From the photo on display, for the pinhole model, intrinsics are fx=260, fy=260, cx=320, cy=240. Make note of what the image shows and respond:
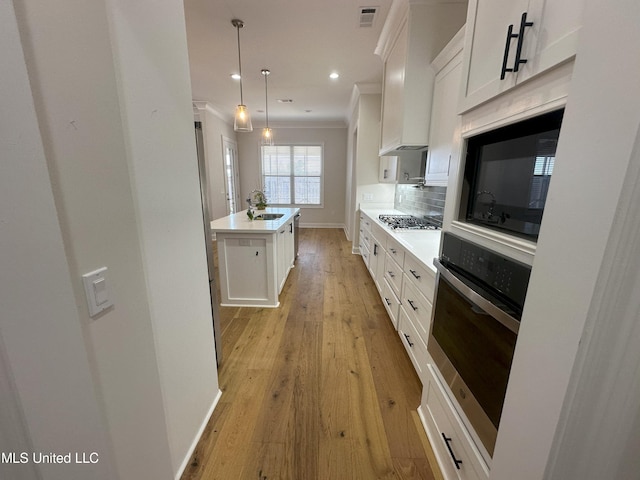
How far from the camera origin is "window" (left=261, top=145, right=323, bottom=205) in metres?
7.38

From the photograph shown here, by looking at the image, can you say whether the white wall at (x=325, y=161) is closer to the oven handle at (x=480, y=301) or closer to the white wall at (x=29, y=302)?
the oven handle at (x=480, y=301)

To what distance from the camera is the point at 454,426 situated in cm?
114

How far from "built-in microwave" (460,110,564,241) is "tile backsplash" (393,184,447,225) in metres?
1.76

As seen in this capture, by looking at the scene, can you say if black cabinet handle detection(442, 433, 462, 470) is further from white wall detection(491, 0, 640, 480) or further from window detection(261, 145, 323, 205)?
window detection(261, 145, 323, 205)

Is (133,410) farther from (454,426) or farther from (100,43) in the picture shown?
(454,426)

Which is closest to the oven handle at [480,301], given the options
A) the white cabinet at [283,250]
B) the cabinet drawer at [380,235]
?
the cabinet drawer at [380,235]

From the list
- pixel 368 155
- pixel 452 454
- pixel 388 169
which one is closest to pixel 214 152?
pixel 368 155

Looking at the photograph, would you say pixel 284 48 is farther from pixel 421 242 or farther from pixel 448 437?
pixel 448 437

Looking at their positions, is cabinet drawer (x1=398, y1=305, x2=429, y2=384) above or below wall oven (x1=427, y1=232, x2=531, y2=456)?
below

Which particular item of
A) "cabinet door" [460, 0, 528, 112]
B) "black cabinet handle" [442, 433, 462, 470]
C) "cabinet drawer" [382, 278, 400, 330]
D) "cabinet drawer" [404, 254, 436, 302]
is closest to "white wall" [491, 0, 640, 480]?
"cabinet door" [460, 0, 528, 112]

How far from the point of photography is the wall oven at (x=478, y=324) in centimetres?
81

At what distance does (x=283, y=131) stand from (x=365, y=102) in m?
3.40

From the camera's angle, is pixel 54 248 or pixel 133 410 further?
pixel 133 410

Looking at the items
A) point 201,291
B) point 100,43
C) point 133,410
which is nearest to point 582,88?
point 100,43
